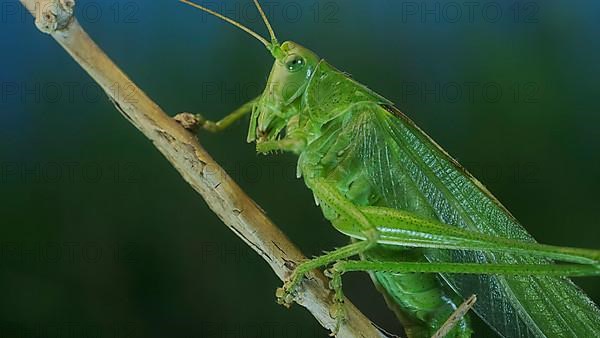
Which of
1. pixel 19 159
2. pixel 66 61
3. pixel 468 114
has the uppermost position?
pixel 66 61

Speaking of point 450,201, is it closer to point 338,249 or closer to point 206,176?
point 338,249

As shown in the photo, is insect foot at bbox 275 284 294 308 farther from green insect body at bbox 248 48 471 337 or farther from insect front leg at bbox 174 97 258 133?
insect front leg at bbox 174 97 258 133

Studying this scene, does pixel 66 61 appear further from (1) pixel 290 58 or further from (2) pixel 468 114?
(2) pixel 468 114

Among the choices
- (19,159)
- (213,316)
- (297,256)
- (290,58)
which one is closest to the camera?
(297,256)

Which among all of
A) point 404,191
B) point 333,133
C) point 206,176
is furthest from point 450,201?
point 206,176

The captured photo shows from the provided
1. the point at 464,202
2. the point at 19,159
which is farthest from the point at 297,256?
the point at 19,159

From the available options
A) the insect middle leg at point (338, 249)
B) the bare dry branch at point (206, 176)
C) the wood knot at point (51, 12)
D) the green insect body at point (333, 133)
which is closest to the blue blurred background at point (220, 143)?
the green insect body at point (333, 133)

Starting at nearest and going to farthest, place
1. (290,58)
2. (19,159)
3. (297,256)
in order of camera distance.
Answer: (297,256), (290,58), (19,159)

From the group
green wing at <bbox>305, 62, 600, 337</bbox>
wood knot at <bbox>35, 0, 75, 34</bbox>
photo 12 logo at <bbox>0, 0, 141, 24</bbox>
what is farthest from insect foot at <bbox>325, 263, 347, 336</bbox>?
photo 12 logo at <bbox>0, 0, 141, 24</bbox>
